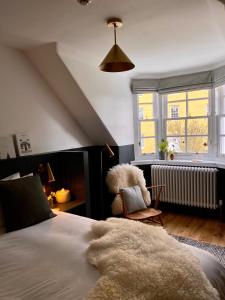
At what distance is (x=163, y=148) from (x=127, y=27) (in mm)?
2242

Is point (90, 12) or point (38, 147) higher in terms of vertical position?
point (90, 12)

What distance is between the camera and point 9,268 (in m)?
1.41

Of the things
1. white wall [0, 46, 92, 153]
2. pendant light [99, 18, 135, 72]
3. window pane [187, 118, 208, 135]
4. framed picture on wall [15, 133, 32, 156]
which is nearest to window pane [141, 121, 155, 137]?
window pane [187, 118, 208, 135]

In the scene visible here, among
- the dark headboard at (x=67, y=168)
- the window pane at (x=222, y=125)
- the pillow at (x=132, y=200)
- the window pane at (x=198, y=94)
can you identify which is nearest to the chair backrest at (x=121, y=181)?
the pillow at (x=132, y=200)

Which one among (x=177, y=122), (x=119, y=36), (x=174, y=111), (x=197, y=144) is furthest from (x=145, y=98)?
(x=119, y=36)

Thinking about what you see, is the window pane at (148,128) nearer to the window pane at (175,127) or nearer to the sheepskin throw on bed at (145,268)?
the window pane at (175,127)

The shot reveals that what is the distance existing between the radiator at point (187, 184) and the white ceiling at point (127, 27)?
1649mm

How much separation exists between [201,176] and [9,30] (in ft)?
10.0

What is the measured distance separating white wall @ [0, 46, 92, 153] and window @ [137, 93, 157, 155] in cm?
133

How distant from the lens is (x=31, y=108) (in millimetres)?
2838

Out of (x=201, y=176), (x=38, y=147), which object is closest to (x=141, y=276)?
(x=38, y=147)

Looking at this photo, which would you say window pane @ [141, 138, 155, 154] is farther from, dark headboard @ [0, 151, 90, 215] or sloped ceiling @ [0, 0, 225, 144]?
dark headboard @ [0, 151, 90, 215]

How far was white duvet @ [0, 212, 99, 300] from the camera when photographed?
1.18 meters

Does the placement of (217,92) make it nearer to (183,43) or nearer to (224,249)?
(183,43)
